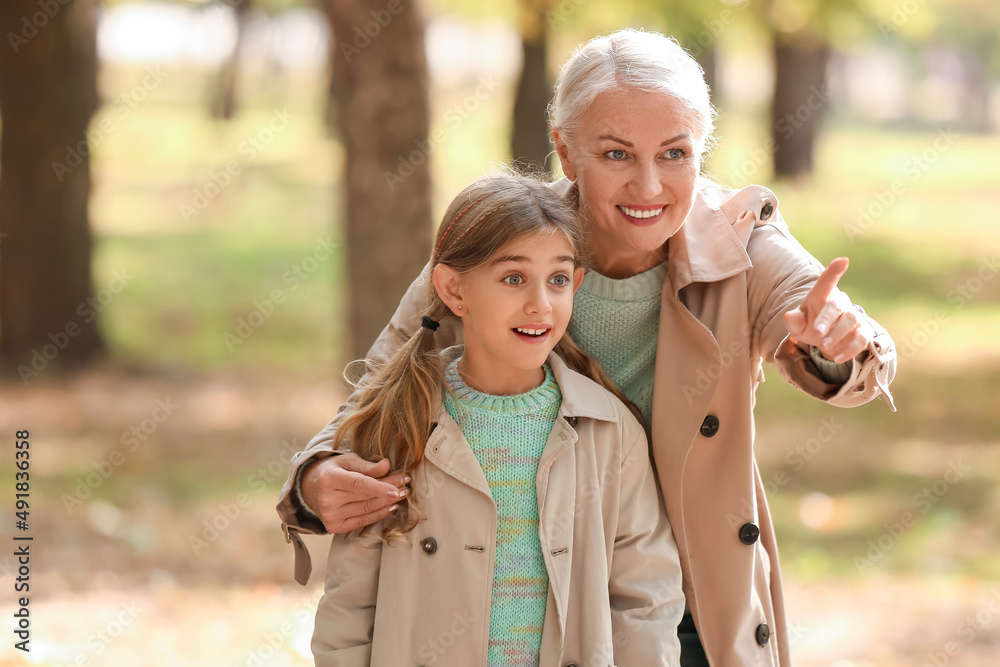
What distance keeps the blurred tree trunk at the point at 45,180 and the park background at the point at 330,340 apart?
22mm

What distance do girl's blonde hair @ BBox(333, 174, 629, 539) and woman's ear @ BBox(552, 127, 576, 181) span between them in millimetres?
146

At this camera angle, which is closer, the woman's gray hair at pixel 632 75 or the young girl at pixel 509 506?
the young girl at pixel 509 506

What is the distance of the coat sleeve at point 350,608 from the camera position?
2.59m

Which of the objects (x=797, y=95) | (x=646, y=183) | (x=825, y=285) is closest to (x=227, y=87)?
(x=797, y=95)

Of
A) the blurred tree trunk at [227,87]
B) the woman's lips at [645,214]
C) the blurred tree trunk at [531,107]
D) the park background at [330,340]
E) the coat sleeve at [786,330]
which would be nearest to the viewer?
the coat sleeve at [786,330]

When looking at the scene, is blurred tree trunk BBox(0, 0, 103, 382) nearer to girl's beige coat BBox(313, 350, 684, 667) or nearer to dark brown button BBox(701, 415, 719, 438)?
girl's beige coat BBox(313, 350, 684, 667)

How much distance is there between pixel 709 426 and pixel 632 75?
925mm

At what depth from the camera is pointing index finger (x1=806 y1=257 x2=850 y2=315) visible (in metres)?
2.25

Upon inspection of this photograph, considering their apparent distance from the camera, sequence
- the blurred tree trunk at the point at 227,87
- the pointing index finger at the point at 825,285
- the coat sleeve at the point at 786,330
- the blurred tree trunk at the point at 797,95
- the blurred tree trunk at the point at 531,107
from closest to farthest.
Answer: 1. the pointing index finger at the point at 825,285
2. the coat sleeve at the point at 786,330
3. the blurred tree trunk at the point at 531,107
4. the blurred tree trunk at the point at 797,95
5. the blurred tree trunk at the point at 227,87

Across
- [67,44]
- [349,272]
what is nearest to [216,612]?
[349,272]

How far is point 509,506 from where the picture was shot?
2572 millimetres

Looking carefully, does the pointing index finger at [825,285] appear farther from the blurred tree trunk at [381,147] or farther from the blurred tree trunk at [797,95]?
the blurred tree trunk at [797,95]

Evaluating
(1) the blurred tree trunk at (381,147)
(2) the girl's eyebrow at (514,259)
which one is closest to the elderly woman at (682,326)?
(2) the girl's eyebrow at (514,259)

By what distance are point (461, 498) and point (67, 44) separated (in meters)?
8.74
